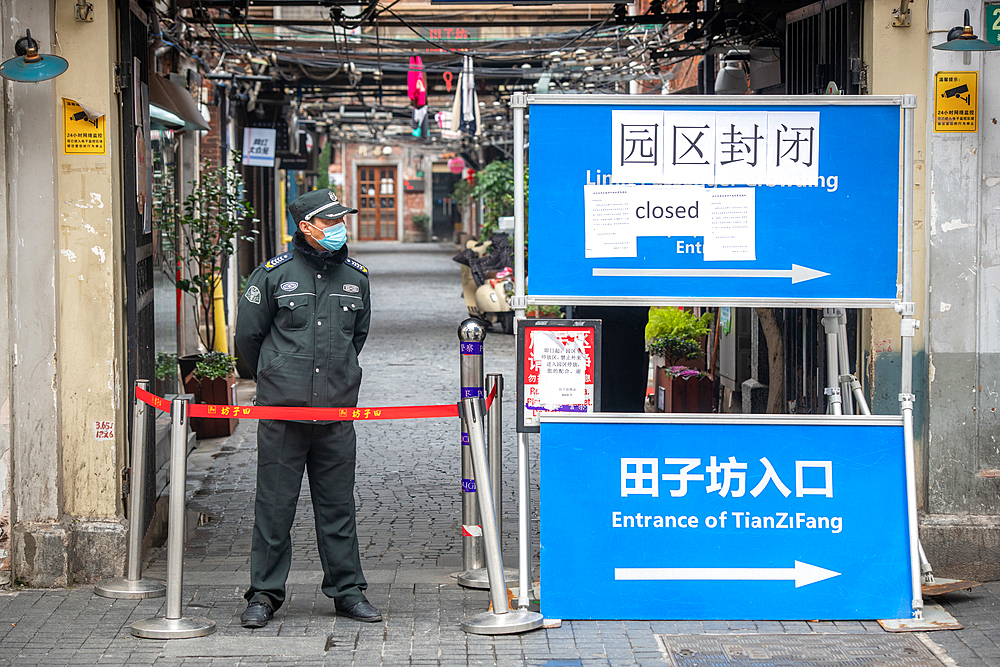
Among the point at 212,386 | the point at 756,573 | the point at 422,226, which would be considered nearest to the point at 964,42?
the point at 756,573

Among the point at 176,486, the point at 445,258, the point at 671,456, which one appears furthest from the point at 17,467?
the point at 445,258

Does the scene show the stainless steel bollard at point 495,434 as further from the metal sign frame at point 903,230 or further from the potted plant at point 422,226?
the potted plant at point 422,226

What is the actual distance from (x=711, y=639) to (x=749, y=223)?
73.2 inches

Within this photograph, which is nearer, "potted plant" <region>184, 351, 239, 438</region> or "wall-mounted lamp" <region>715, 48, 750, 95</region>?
"wall-mounted lamp" <region>715, 48, 750, 95</region>

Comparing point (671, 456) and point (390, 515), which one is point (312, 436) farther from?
point (390, 515)

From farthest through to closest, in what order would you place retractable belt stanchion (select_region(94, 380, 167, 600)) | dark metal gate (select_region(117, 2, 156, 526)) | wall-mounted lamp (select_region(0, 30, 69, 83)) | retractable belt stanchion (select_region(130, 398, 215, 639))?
dark metal gate (select_region(117, 2, 156, 526)) → retractable belt stanchion (select_region(94, 380, 167, 600)) → wall-mounted lamp (select_region(0, 30, 69, 83)) → retractable belt stanchion (select_region(130, 398, 215, 639))

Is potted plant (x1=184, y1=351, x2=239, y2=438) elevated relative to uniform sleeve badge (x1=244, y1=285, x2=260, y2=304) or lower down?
lower down

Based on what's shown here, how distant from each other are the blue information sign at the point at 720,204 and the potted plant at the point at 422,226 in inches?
2014

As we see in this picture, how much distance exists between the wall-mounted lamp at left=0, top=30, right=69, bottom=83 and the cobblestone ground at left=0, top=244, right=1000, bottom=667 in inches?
99.4

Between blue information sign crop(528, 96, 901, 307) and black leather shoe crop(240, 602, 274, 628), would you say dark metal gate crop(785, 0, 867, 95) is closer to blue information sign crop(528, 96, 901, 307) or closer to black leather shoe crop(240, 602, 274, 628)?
blue information sign crop(528, 96, 901, 307)

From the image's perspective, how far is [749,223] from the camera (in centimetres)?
501

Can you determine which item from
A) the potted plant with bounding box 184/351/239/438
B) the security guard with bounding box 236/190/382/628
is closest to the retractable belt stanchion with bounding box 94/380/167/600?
the security guard with bounding box 236/190/382/628

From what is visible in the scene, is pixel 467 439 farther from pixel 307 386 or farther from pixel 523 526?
pixel 307 386

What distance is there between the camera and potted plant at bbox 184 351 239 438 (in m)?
9.66
